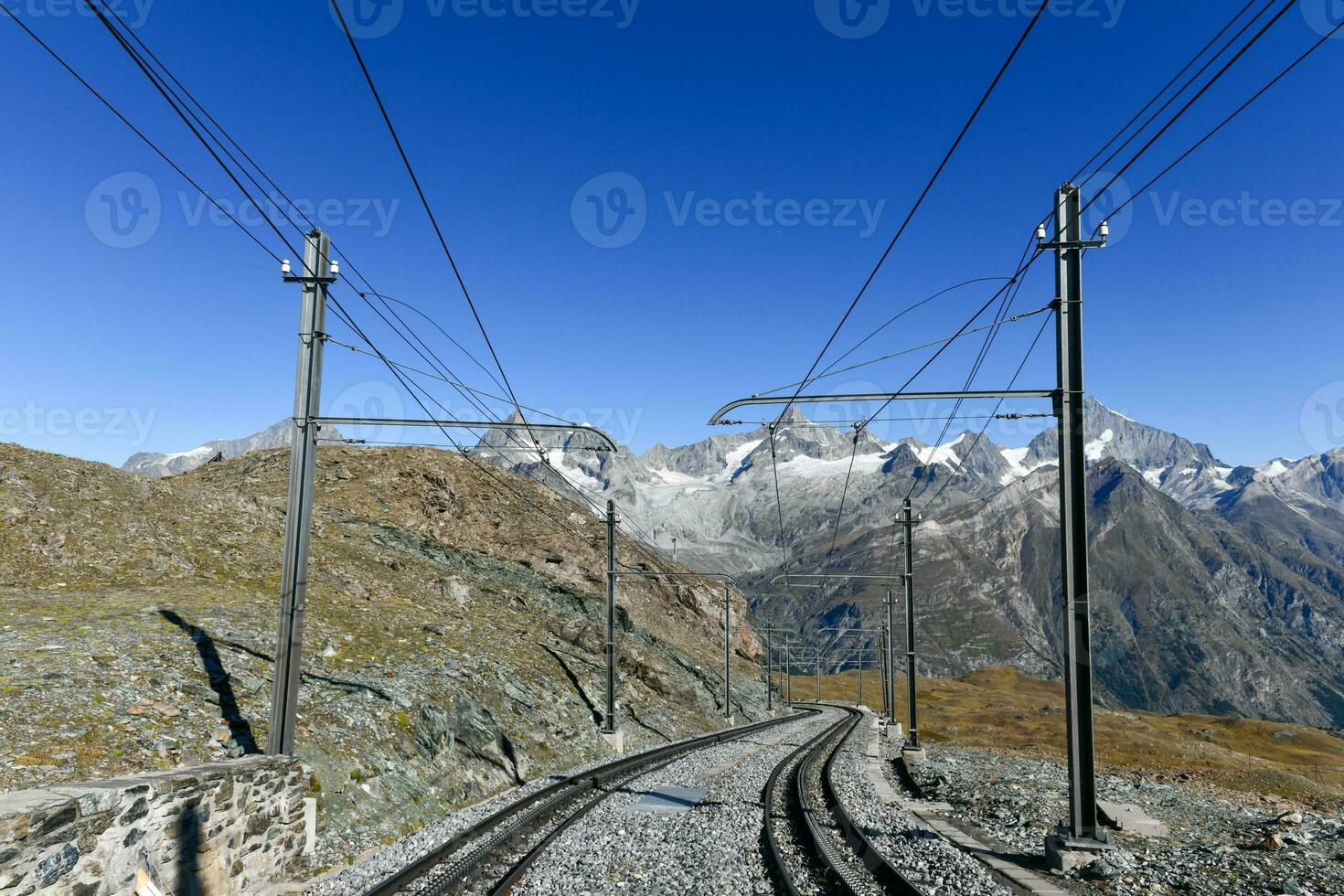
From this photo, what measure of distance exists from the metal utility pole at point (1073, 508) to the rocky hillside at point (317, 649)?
12910mm

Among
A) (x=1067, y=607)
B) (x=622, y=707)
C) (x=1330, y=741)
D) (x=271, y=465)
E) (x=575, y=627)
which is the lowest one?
(x=1330, y=741)

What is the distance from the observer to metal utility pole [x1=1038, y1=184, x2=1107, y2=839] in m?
13.5

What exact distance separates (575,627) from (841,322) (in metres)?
34.3

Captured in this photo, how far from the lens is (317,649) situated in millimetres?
24609

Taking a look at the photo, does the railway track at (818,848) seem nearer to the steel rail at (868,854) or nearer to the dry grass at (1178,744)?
the steel rail at (868,854)

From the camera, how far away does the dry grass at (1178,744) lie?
96.9ft

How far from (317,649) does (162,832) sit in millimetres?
15530

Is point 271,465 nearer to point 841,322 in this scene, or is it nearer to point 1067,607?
point 841,322

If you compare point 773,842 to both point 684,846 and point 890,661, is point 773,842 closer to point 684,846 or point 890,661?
point 684,846

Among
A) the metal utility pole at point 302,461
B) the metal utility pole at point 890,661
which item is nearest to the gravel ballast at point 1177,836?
the metal utility pole at point 302,461

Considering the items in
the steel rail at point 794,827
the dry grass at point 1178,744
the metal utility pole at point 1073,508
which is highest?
the metal utility pole at point 1073,508

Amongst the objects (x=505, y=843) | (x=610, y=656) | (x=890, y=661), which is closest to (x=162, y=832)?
(x=505, y=843)

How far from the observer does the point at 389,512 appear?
2119 inches

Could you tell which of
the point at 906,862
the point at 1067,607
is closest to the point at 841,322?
the point at 1067,607
